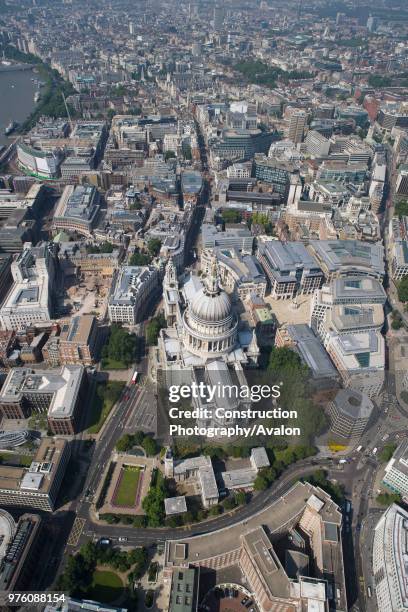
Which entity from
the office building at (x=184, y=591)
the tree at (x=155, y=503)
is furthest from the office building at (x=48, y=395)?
the office building at (x=184, y=591)

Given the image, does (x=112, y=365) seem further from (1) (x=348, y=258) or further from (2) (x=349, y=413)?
(1) (x=348, y=258)

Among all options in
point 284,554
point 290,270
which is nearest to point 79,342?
point 284,554

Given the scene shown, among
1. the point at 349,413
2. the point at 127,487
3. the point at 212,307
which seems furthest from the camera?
the point at 212,307

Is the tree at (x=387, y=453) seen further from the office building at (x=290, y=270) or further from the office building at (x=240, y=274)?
the office building at (x=240, y=274)

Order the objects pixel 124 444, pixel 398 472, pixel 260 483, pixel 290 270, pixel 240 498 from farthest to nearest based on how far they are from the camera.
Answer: pixel 290 270 → pixel 124 444 → pixel 260 483 → pixel 398 472 → pixel 240 498

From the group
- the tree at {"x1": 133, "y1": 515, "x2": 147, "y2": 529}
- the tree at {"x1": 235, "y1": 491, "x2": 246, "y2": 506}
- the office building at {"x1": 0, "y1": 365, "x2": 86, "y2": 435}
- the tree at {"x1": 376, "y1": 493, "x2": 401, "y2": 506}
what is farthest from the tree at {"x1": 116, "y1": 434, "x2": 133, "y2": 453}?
the tree at {"x1": 376, "y1": 493, "x2": 401, "y2": 506}

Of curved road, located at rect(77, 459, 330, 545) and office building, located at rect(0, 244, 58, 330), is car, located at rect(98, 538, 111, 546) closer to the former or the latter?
curved road, located at rect(77, 459, 330, 545)

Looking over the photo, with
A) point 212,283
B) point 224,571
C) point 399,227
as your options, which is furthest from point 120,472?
point 399,227
